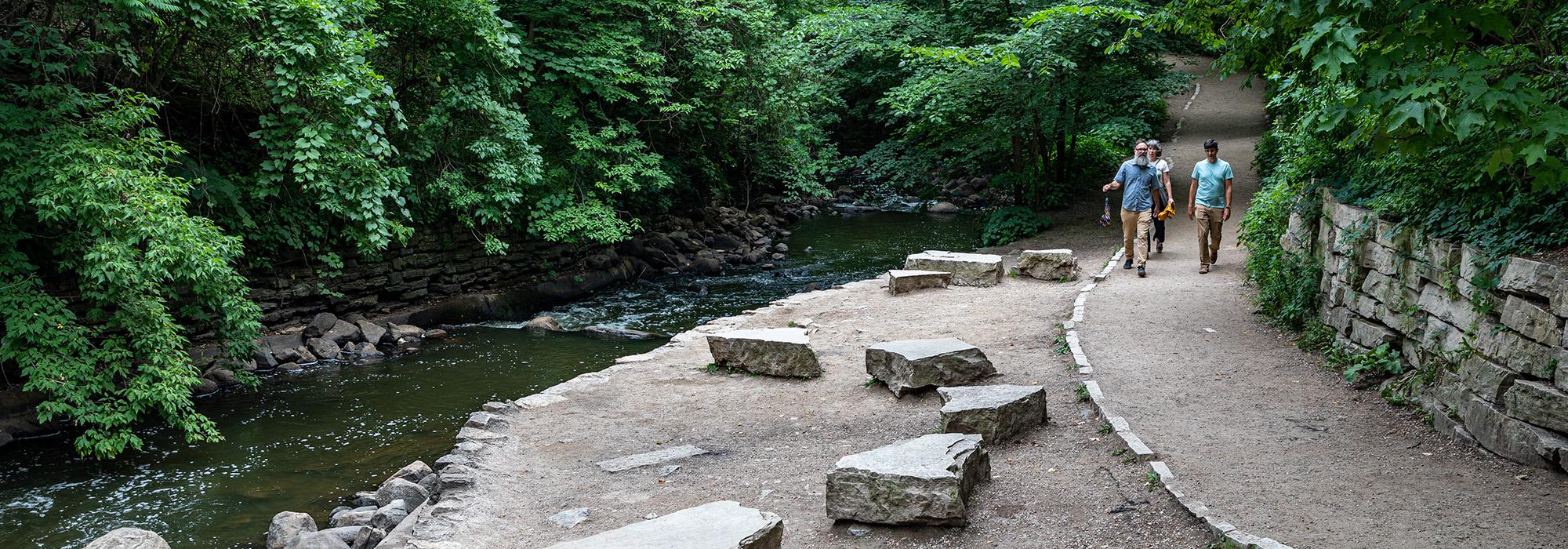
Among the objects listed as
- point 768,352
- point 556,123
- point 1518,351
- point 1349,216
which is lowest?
point 768,352

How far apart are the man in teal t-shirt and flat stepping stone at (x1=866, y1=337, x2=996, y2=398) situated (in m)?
5.18

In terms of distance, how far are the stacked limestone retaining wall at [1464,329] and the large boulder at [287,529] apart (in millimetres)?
7402

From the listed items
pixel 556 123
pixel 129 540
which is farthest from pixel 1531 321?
pixel 556 123

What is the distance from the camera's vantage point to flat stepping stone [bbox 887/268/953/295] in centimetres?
Answer: 1276

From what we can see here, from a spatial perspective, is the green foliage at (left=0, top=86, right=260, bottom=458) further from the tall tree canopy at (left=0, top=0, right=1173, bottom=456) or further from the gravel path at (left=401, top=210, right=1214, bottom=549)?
the gravel path at (left=401, top=210, right=1214, bottom=549)

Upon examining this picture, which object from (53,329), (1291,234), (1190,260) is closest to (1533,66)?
(1291,234)

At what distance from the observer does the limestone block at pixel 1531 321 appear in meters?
4.89

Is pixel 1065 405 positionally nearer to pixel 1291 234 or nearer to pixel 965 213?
pixel 1291 234

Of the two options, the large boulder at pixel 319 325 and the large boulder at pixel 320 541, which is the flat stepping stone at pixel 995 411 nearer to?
the large boulder at pixel 320 541

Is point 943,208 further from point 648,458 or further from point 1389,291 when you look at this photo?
point 648,458

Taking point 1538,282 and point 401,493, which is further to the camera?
point 401,493

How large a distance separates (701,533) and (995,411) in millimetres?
2669

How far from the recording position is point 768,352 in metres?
8.85

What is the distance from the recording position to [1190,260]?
43.3 ft
